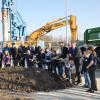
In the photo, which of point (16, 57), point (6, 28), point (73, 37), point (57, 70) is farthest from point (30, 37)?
point (57, 70)

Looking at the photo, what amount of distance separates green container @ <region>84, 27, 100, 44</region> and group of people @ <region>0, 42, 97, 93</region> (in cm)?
626

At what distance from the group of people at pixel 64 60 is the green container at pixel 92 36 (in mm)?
6259

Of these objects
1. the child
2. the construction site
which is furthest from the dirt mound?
the child

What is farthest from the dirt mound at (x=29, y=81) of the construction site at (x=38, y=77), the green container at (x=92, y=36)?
the green container at (x=92, y=36)

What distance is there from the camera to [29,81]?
45.1 ft

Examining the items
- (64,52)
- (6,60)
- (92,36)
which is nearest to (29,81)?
(64,52)

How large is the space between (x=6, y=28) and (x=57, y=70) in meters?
22.8

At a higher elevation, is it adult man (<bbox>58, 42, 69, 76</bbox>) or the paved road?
adult man (<bbox>58, 42, 69, 76</bbox>)

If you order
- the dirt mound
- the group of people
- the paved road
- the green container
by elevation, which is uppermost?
the green container

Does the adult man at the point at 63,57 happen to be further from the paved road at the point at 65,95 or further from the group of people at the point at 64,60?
the paved road at the point at 65,95

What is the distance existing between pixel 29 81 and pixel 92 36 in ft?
41.9

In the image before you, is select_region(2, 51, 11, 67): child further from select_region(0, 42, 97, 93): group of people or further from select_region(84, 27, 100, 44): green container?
select_region(84, 27, 100, 44): green container

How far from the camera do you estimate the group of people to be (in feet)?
42.8

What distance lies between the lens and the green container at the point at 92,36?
993 inches
